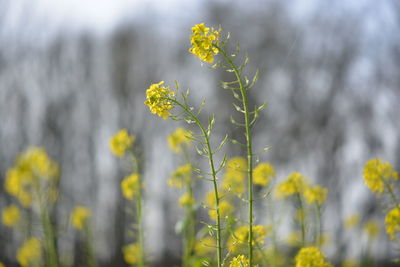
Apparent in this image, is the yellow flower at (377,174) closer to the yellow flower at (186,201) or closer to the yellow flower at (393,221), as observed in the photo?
the yellow flower at (393,221)

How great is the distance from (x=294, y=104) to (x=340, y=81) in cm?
73

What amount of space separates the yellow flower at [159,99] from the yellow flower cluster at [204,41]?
154mm

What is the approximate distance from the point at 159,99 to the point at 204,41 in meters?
0.23

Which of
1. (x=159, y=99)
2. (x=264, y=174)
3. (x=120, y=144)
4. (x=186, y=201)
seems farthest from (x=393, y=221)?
(x=120, y=144)

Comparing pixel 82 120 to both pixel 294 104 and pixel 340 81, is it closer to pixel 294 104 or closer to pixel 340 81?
pixel 294 104

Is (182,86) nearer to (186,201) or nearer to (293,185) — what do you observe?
(186,201)

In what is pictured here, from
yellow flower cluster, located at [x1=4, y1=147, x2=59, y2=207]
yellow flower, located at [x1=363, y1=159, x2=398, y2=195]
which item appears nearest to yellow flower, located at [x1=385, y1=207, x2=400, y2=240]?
yellow flower, located at [x1=363, y1=159, x2=398, y2=195]

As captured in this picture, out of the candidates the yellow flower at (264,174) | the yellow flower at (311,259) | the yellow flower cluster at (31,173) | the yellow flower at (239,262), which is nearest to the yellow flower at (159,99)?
the yellow flower at (239,262)

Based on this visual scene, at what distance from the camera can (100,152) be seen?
8.24 meters

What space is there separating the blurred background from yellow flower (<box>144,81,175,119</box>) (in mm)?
1782

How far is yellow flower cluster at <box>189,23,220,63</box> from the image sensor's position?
1.33m

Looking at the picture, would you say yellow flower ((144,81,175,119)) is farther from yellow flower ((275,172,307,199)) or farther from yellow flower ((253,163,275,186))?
yellow flower ((253,163,275,186))

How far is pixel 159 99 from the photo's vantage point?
4.60 ft

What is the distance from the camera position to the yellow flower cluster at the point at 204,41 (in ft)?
4.37
